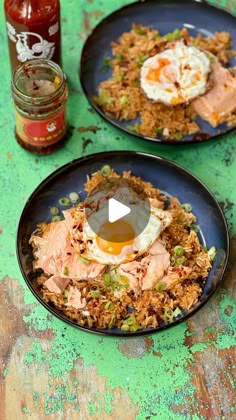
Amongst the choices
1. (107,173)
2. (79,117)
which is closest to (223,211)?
(107,173)

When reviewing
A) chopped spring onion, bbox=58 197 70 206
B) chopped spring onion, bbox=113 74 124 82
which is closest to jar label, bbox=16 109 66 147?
chopped spring onion, bbox=58 197 70 206

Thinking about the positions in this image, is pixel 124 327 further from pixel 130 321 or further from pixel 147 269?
pixel 147 269

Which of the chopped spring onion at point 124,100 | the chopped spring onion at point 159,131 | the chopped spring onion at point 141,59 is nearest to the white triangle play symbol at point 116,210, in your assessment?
the chopped spring onion at point 159,131

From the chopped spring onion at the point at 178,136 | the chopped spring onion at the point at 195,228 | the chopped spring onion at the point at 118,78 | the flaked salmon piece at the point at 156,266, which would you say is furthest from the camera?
the chopped spring onion at the point at 118,78

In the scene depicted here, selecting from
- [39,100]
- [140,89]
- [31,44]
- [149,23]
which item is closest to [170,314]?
[39,100]

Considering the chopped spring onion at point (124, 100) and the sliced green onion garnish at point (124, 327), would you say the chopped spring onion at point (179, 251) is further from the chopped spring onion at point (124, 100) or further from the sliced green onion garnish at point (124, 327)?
the chopped spring onion at point (124, 100)

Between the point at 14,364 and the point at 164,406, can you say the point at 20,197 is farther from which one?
the point at 164,406
